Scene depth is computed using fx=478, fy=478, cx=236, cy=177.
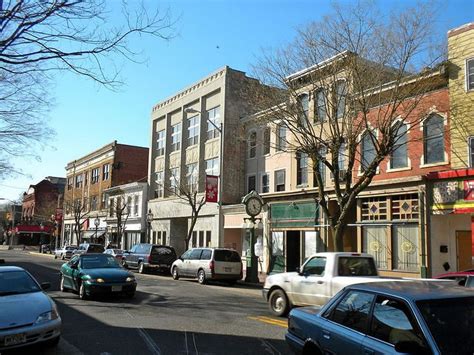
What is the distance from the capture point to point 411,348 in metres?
3.93

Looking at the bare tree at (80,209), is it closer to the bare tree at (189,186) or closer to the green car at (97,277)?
the bare tree at (189,186)

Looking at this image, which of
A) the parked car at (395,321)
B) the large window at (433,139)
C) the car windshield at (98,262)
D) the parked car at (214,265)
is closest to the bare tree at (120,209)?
the parked car at (214,265)

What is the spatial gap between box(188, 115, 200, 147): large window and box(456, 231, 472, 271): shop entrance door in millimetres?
23625

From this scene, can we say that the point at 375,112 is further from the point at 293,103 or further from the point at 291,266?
the point at 291,266

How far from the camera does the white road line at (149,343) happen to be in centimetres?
798

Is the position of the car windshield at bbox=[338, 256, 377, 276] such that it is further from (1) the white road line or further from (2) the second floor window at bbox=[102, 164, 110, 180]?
(2) the second floor window at bbox=[102, 164, 110, 180]

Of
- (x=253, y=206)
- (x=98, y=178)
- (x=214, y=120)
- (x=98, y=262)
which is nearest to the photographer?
(x=98, y=262)

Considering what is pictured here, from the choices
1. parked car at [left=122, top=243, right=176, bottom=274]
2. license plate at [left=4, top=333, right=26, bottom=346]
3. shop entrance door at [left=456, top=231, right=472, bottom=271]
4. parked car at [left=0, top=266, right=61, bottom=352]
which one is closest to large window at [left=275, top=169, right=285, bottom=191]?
parked car at [left=122, top=243, right=176, bottom=274]

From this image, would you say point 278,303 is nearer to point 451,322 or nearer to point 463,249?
point 451,322

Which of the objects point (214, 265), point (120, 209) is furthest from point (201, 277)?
point (120, 209)

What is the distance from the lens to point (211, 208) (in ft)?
113

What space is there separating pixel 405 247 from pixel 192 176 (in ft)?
68.5

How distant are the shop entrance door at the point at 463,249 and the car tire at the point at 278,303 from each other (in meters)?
10.6

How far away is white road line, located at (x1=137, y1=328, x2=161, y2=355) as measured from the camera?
798cm
